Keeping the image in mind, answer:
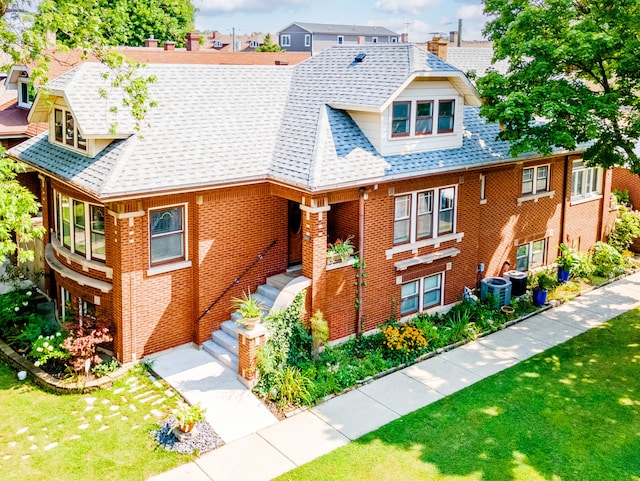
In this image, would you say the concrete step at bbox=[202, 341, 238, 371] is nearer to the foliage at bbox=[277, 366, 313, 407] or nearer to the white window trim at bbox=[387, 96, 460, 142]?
the foliage at bbox=[277, 366, 313, 407]

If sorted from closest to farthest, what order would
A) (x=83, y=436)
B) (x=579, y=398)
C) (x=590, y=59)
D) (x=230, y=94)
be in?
1. (x=83, y=436)
2. (x=579, y=398)
3. (x=590, y=59)
4. (x=230, y=94)

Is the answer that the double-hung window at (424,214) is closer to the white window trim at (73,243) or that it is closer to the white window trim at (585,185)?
the white window trim at (585,185)

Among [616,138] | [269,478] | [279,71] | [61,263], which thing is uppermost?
[279,71]

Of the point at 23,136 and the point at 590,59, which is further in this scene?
the point at 23,136

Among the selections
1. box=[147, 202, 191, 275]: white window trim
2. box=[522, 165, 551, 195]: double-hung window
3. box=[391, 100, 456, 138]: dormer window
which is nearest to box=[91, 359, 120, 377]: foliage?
box=[147, 202, 191, 275]: white window trim

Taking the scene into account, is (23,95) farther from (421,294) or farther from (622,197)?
(622,197)

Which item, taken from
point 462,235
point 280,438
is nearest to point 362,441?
point 280,438

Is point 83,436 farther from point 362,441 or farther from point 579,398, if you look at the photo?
point 579,398
